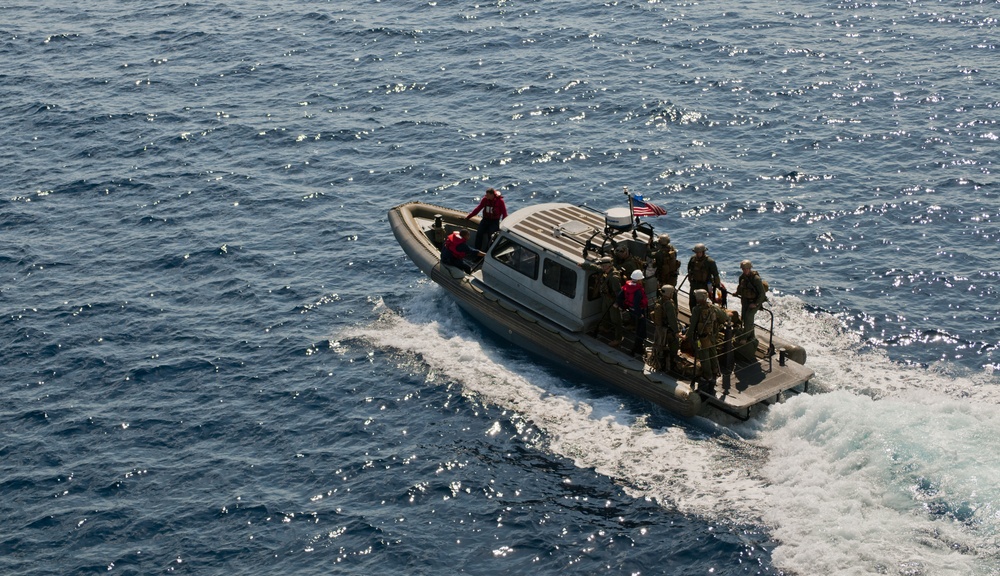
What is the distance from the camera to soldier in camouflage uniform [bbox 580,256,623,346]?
2669cm

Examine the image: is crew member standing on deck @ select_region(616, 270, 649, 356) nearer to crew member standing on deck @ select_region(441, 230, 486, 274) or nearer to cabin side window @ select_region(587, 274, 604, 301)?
cabin side window @ select_region(587, 274, 604, 301)

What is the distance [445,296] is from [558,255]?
5.29m

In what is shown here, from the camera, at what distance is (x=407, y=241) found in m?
A: 31.8

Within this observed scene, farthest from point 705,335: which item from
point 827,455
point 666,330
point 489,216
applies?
point 489,216

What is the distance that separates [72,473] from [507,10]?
35041 mm

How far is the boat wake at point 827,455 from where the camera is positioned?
2086 cm

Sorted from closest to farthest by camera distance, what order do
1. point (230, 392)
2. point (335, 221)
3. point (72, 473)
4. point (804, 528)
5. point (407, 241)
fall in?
point (804, 528) → point (72, 473) → point (230, 392) → point (407, 241) → point (335, 221)

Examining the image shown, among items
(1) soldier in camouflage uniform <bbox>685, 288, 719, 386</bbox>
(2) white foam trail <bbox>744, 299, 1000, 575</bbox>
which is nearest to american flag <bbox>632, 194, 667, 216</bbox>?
(1) soldier in camouflage uniform <bbox>685, 288, 719, 386</bbox>

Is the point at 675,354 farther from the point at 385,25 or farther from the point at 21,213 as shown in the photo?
the point at 385,25

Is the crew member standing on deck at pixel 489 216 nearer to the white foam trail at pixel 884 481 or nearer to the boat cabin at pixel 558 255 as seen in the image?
the boat cabin at pixel 558 255

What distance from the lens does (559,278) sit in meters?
27.6

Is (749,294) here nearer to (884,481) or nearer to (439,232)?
(884,481)

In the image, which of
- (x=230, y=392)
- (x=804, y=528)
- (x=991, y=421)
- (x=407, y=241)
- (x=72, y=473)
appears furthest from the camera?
(x=407, y=241)

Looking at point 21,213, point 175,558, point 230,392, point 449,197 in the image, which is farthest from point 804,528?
point 21,213
